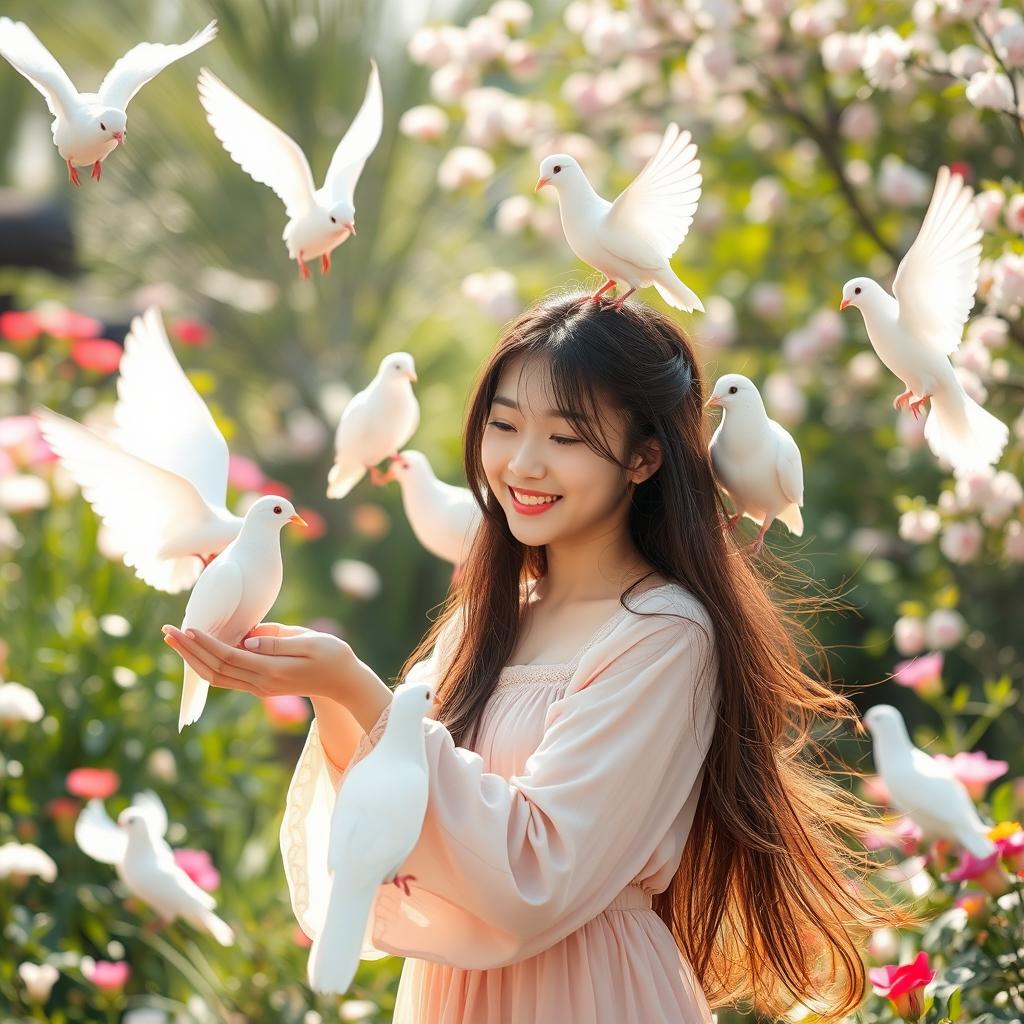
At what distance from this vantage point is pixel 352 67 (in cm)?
588

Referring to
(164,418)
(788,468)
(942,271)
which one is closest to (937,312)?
(942,271)

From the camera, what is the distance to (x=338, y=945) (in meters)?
1.20

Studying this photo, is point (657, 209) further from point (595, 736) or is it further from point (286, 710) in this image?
point (286, 710)

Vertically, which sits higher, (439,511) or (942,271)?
(942,271)

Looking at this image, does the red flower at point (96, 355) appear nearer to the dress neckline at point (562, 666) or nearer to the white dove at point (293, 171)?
the white dove at point (293, 171)

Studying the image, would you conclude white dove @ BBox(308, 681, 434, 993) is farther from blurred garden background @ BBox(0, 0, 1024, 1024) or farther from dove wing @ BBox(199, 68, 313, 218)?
blurred garden background @ BBox(0, 0, 1024, 1024)

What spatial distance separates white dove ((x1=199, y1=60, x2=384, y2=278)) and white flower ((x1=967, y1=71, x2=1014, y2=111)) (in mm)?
1053

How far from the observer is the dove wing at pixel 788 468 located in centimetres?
163

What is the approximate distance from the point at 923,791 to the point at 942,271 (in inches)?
33.3

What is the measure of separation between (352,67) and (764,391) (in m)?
2.55

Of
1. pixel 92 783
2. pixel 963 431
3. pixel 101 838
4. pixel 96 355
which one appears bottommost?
pixel 92 783

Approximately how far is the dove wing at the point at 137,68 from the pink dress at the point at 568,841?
0.70 m

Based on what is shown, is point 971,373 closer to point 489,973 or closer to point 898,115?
point 489,973

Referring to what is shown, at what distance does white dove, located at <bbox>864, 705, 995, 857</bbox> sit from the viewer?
2.00m
